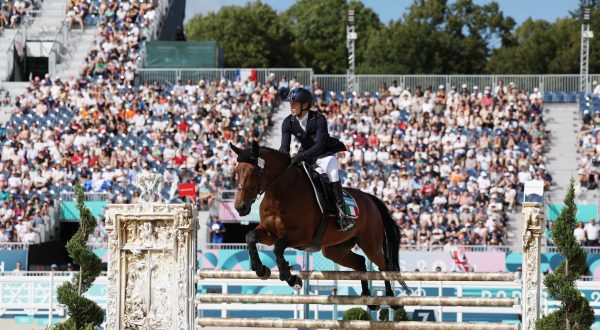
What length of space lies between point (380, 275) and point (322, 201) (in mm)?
950

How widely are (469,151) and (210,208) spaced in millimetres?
6113

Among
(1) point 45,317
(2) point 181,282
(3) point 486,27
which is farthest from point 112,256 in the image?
(3) point 486,27

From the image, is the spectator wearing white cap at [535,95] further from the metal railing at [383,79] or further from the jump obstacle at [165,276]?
the jump obstacle at [165,276]

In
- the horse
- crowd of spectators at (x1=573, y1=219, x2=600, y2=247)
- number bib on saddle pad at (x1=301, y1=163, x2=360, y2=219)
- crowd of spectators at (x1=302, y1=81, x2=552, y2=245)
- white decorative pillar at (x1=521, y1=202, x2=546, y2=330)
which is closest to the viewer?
white decorative pillar at (x1=521, y1=202, x2=546, y2=330)

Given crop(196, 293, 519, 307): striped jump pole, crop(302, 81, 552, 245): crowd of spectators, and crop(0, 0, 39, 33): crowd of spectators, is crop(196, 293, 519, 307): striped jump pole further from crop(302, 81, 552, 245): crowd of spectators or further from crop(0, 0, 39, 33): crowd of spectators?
crop(0, 0, 39, 33): crowd of spectators

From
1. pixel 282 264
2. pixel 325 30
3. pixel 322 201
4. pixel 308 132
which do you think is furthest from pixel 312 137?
pixel 325 30

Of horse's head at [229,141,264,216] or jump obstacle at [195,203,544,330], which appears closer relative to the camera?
jump obstacle at [195,203,544,330]

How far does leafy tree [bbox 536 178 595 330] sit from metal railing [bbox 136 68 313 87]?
66.6ft

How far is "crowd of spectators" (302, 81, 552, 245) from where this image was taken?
2392cm

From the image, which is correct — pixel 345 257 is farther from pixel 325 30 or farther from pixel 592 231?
pixel 325 30

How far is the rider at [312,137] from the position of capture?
426 inches

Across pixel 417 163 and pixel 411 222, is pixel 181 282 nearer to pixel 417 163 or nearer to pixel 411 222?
pixel 411 222

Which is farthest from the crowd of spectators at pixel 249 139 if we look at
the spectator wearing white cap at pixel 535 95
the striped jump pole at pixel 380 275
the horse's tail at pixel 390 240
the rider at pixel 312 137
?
the striped jump pole at pixel 380 275

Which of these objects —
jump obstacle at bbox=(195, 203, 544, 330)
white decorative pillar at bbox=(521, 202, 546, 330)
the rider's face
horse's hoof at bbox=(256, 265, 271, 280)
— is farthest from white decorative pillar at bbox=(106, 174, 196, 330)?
white decorative pillar at bbox=(521, 202, 546, 330)
